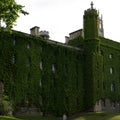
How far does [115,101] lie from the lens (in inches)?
2857

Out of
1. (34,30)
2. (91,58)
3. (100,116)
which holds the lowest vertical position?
(100,116)

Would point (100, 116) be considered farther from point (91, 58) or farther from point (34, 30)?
point (34, 30)

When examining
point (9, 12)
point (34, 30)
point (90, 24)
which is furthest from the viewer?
point (90, 24)

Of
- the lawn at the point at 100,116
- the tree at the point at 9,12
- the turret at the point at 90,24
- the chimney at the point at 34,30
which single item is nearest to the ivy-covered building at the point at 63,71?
the turret at the point at 90,24

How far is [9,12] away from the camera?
3759cm

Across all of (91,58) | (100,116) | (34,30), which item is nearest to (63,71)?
(91,58)

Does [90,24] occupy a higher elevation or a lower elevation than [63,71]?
higher

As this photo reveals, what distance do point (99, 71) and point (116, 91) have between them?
22.4 feet

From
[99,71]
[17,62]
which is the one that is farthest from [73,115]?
[17,62]

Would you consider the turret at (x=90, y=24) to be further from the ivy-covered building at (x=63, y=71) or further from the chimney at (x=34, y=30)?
the chimney at (x=34, y=30)

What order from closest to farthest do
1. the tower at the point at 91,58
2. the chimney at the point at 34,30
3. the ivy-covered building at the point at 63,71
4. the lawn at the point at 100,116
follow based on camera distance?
the lawn at the point at 100,116 < the ivy-covered building at the point at 63,71 < the tower at the point at 91,58 < the chimney at the point at 34,30

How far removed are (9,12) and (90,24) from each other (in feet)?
114

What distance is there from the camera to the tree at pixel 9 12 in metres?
36.9

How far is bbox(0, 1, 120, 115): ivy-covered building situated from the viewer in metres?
57.2
